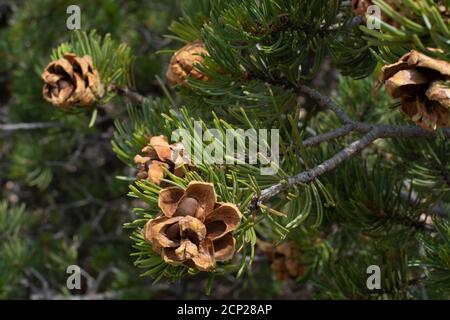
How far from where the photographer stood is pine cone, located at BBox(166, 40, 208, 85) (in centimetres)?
80

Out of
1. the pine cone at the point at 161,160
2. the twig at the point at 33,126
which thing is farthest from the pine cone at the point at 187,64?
the twig at the point at 33,126

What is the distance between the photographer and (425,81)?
1.80ft

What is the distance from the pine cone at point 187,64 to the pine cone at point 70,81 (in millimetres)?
157

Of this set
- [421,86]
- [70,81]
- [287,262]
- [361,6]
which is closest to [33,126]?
[70,81]

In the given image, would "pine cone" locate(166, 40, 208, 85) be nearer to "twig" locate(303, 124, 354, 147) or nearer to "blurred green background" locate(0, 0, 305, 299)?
"twig" locate(303, 124, 354, 147)

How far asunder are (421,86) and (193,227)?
26cm

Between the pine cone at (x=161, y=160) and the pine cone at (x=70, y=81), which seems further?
the pine cone at (x=70, y=81)

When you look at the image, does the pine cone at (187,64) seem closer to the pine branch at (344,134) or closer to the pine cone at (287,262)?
the pine branch at (344,134)

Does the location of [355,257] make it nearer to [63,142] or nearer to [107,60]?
[107,60]

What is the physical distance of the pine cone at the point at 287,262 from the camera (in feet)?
3.59

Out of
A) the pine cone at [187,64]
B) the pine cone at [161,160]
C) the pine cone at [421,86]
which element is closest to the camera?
the pine cone at [421,86]

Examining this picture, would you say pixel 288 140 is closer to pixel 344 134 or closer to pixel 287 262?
pixel 344 134

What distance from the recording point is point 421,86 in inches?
22.3

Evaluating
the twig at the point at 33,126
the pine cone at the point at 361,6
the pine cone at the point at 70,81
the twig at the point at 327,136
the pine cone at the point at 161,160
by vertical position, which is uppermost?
the twig at the point at 33,126
